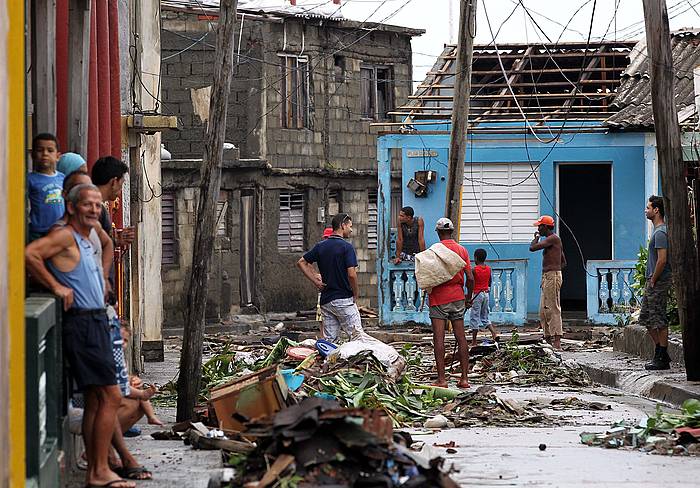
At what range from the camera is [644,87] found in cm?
2694

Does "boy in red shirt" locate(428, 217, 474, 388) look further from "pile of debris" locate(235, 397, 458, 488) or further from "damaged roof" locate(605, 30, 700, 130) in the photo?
"damaged roof" locate(605, 30, 700, 130)

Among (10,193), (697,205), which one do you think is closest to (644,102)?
(697,205)

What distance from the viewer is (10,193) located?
6.30m

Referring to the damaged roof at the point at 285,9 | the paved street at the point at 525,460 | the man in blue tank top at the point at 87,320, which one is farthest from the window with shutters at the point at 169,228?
the man in blue tank top at the point at 87,320

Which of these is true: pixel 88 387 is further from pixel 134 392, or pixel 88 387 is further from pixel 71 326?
pixel 134 392

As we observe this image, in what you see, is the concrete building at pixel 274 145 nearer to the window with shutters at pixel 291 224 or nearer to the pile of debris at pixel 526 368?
the window with shutters at pixel 291 224

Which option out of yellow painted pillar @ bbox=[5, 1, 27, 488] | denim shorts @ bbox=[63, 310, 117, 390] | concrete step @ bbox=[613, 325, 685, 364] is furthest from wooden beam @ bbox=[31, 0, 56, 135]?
concrete step @ bbox=[613, 325, 685, 364]

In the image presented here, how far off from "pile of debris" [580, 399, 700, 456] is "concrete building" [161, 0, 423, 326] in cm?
2185

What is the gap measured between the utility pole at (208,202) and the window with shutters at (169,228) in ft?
70.1

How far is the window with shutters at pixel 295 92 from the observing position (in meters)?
36.4

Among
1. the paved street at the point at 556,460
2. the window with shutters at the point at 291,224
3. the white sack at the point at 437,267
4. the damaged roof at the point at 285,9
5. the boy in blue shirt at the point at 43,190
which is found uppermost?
the damaged roof at the point at 285,9

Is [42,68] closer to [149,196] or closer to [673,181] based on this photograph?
[673,181]

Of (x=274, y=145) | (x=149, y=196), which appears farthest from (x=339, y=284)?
(x=274, y=145)

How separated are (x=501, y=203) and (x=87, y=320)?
20.3 m
